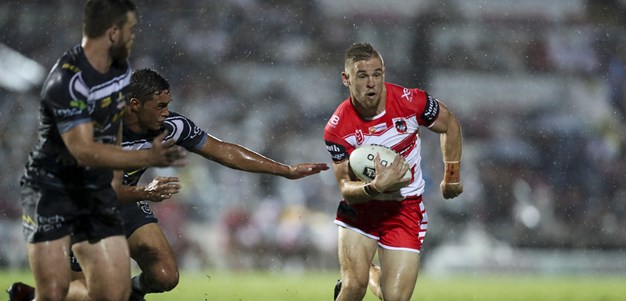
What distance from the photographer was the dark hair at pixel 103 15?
195 inches

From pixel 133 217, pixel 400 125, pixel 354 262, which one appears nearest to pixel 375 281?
pixel 354 262

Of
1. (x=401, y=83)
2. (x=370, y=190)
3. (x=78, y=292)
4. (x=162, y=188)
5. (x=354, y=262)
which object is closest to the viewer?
(x=78, y=292)

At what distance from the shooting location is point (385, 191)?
660 cm

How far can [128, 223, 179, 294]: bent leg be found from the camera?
6.56 metres

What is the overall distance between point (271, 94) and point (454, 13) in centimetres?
471

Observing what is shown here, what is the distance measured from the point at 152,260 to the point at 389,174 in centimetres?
184

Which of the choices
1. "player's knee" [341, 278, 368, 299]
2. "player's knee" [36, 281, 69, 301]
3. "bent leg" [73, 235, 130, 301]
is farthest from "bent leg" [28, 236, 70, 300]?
"player's knee" [341, 278, 368, 299]

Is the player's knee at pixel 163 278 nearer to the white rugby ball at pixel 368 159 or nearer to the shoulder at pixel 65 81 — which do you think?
the white rugby ball at pixel 368 159

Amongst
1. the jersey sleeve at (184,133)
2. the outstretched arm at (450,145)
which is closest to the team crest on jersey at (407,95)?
the outstretched arm at (450,145)

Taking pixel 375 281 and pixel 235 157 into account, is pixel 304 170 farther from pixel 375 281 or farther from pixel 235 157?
pixel 375 281

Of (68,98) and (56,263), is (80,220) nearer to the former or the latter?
(56,263)

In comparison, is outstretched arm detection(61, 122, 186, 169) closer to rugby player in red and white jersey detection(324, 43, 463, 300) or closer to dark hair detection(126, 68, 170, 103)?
dark hair detection(126, 68, 170, 103)

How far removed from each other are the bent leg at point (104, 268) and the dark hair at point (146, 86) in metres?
1.55

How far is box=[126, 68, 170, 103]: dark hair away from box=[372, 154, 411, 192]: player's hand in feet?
5.39
